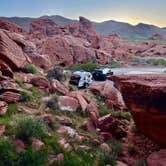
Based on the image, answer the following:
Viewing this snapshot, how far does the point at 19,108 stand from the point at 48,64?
1390cm

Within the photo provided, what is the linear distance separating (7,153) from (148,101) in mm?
5092

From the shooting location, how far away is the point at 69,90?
814 inches

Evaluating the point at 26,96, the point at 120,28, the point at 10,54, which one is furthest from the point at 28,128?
the point at 120,28

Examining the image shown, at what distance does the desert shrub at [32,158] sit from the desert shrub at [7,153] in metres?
0.20

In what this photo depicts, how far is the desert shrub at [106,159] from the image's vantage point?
44.0 feet

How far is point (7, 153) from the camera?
479 inches

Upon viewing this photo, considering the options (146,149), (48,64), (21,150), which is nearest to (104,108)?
(146,149)

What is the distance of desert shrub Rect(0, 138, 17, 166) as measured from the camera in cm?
1196

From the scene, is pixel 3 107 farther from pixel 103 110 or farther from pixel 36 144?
pixel 103 110

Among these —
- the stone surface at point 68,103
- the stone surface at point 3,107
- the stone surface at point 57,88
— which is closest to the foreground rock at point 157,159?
the stone surface at point 68,103

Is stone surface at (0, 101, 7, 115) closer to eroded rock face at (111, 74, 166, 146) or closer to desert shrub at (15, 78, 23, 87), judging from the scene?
desert shrub at (15, 78, 23, 87)

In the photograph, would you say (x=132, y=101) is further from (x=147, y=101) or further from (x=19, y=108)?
(x=19, y=108)

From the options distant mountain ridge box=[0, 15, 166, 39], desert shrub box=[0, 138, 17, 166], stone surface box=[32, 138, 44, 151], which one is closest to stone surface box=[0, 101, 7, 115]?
stone surface box=[32, 138, 44, 151]

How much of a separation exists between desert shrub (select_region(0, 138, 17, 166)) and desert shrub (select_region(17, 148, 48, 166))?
20cm
